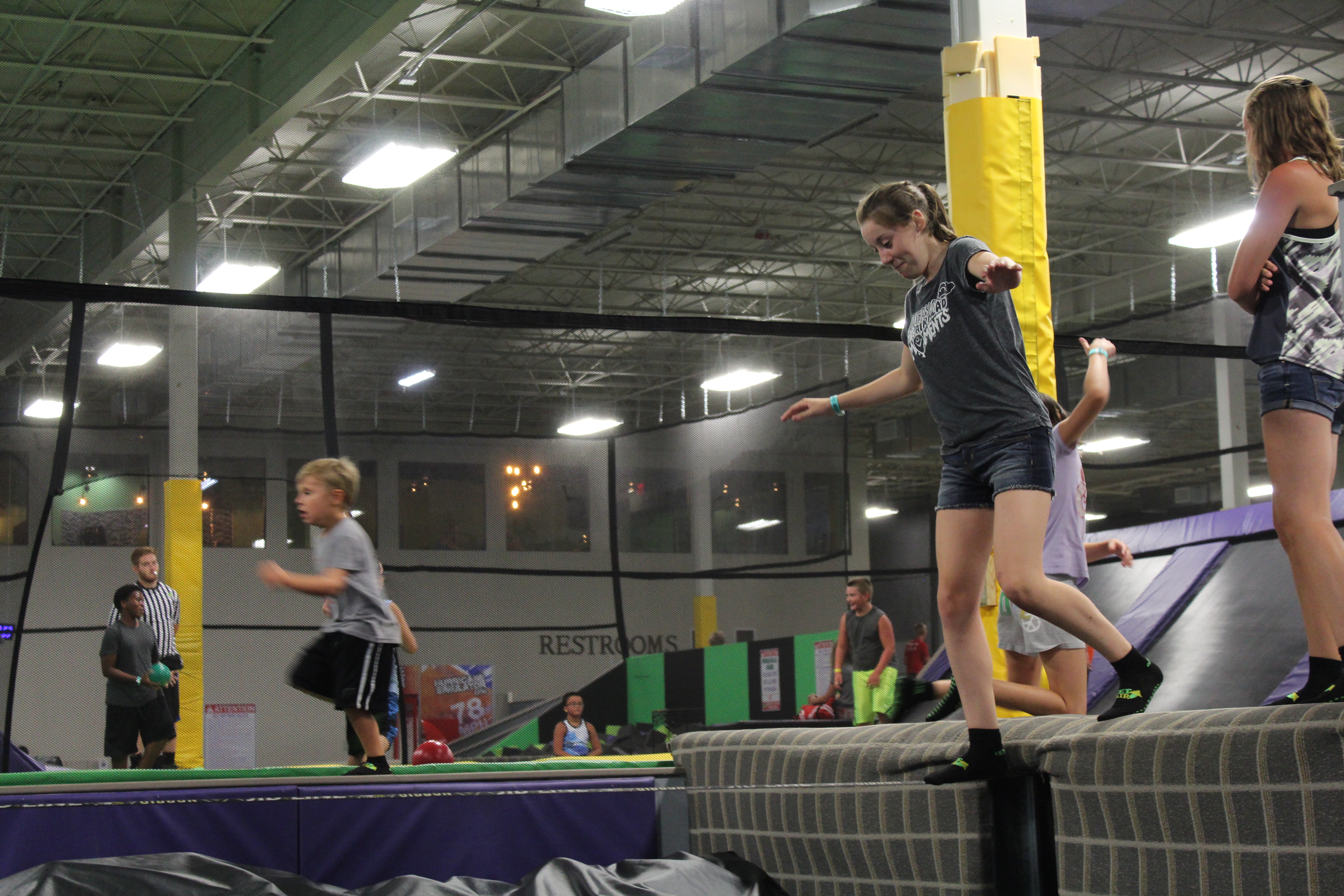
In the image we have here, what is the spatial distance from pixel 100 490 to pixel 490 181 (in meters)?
6.77

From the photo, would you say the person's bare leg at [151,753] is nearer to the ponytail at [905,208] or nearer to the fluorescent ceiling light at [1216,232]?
the ponytail at [905,208]

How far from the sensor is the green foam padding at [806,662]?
23.8 feet

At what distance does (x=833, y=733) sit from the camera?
3.03 meters

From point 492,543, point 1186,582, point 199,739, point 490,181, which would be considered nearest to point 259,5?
point 490,181

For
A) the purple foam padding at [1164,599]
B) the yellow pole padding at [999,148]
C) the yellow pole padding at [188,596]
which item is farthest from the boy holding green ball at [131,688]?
the purple foam padding at [1164,599]

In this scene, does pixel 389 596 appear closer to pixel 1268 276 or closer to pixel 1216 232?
pixel 1268 276

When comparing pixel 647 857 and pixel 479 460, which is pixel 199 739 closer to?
pixel 479 460

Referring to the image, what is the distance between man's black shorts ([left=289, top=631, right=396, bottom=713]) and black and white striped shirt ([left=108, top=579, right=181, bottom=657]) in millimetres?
2860

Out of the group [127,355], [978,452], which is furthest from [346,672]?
[127,355]

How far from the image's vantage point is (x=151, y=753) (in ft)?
20.4

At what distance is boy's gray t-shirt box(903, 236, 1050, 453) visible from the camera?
8.33ft

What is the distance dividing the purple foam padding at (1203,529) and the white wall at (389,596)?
7.06 ft

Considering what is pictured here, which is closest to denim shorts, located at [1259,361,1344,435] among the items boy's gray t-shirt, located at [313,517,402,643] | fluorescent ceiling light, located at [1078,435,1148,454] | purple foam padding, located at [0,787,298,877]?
purple foam padding, located at [0,787,298,877]

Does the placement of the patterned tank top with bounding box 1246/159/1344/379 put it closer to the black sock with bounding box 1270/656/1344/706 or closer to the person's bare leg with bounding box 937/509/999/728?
the black sock with bounding box 1270/656/1344/706
